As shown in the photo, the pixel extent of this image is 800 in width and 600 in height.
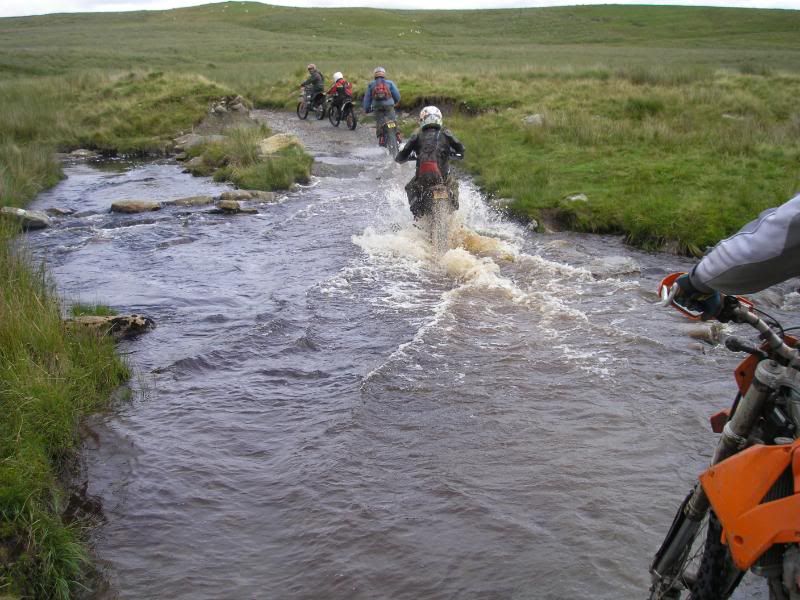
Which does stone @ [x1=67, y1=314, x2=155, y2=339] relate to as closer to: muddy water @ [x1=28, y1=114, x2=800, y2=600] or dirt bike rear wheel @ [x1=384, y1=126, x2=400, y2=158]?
muddy water @ [x1=28, y1=114, x2=800, y2=600]

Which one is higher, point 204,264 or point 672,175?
point 672,175

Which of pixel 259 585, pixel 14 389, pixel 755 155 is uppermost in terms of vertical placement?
pixel 755 155

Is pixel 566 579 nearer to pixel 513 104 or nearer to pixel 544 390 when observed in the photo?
pixel 544 390

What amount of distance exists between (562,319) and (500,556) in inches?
171

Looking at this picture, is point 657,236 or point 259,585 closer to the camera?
point 259,585

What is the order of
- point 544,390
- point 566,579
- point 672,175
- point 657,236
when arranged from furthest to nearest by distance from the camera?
point 672,175, point 657,236, point 544,390, point 566,579

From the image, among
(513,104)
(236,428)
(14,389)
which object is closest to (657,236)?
(236,428)

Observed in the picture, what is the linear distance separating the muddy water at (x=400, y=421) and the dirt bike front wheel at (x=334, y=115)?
1627 cm

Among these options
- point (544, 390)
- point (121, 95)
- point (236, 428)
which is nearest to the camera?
point (236, 428)

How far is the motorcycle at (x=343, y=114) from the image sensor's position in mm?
26172

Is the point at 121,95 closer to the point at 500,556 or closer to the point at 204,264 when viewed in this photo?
the point at 204,264

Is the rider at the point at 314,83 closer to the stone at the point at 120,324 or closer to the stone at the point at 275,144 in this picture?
the stone at the point at 275,144

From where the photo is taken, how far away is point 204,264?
36.7ft

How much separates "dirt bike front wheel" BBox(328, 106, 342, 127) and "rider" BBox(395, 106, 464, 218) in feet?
50.6
